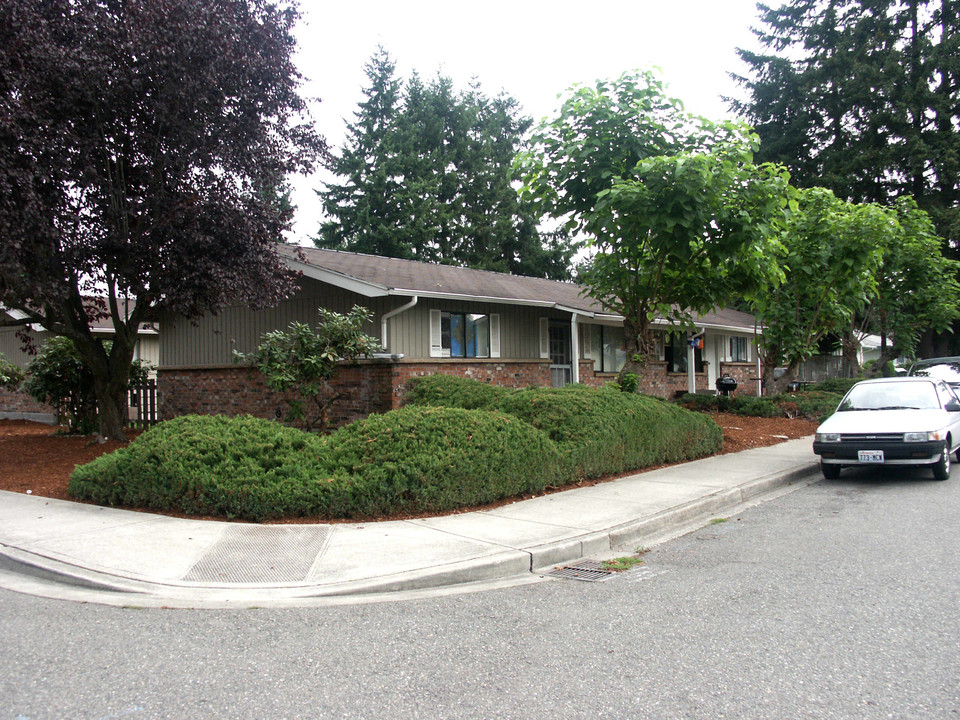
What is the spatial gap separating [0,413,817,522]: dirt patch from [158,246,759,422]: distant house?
2.74 m

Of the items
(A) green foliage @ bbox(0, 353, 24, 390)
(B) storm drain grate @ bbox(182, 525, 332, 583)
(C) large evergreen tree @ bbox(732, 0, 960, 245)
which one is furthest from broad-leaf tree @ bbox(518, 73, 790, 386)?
(C) large evergreen tree @ bbox(732, 0, 960, 245)

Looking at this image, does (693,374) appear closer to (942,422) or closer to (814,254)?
(814,254)

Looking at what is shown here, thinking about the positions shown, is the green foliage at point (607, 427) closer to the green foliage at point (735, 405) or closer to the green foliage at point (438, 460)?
the green foliage at point (438, 460)

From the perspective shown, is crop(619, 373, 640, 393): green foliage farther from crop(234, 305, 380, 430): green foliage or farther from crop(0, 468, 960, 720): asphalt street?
crop(0, 468, 960, 720): asphalt street

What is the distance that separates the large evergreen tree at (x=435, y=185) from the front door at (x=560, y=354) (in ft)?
64.8

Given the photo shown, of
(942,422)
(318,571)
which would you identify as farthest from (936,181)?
(318,571)

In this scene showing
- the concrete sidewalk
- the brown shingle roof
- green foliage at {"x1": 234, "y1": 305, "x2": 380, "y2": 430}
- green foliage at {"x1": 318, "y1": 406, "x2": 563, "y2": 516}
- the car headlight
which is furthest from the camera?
the brown shingle roof

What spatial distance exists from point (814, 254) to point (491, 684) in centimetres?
1722

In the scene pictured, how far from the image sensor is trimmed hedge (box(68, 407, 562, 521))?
7.57 m

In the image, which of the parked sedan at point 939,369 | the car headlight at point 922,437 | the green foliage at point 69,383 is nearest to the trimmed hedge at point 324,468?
the car headlight at point 922,437

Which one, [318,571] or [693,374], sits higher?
[693,374]

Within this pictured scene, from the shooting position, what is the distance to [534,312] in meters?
18.4

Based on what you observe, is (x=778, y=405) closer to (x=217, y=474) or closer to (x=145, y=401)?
(x=217, y=474)

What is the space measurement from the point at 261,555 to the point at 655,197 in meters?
7.95
